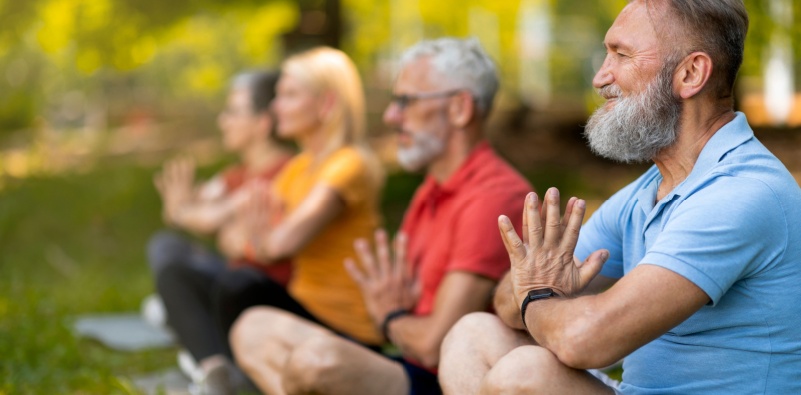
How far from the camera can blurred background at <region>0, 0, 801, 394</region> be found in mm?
5816

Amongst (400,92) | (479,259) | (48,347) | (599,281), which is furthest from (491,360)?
(48,347)

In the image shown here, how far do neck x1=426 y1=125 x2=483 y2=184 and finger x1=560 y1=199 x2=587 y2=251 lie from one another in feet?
4.23

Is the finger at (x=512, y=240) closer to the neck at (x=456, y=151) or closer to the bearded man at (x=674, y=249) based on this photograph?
the bearded man at (x=674, y=249)

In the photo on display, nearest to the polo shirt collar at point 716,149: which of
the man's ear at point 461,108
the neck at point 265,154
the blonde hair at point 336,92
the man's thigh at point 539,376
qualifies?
the man's thigh at point 539,376

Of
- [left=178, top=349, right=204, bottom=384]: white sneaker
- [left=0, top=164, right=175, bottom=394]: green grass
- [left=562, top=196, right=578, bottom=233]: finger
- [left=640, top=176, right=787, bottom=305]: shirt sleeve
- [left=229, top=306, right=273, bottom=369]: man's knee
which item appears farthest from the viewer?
[left=0, top=164, right=175, bottom=394]: green grass

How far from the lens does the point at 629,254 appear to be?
266 centimetres

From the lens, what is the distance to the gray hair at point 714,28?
7.86ft

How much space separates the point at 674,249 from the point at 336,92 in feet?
9.43

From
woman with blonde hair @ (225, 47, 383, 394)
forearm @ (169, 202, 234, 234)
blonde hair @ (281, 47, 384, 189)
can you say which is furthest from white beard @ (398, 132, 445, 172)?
forearm @ (169, 202, 234, 234)

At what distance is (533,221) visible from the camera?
241 centimetres

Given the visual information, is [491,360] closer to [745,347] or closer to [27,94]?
[745,347]

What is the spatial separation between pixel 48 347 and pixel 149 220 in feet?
12.9

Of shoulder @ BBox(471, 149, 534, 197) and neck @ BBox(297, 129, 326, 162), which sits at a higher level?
shoulder @ BBox(471, 149, 534, 197)

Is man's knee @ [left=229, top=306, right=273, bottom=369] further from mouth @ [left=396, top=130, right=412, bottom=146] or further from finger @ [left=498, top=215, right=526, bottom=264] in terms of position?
finger @ [left=498, top=215, right=526, bottom=264]
